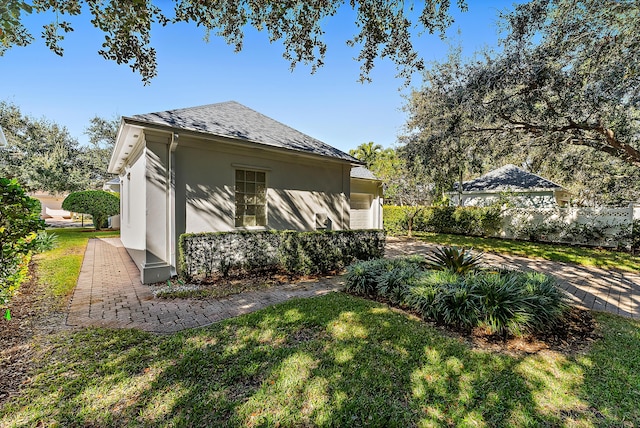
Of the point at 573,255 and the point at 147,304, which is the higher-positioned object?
the point at 573,255

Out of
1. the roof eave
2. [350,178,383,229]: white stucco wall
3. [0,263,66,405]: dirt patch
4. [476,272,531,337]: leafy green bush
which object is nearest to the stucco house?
the roof eave

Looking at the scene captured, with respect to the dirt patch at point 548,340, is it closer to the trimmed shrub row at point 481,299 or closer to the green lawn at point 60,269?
the trimmed shrub row at point 481,299

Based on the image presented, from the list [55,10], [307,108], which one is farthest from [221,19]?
[307,108]

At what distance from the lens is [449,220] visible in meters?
16.8

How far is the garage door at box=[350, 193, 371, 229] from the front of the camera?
1414 cm

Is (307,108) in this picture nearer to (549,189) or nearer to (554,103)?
(554,103)

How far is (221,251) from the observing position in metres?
6.31

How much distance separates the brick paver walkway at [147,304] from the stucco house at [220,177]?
704mm

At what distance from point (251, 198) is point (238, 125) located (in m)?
2.22

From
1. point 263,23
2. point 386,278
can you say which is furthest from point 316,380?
point 263,23

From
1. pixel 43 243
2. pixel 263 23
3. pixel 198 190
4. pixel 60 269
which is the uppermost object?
pixel 263 23

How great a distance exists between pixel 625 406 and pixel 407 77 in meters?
6.66

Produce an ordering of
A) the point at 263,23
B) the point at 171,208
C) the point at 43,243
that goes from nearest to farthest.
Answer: the point at 43,243, the point at 263,23, the point at 171,208

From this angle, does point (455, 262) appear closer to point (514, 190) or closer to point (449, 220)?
point (449, 220)
